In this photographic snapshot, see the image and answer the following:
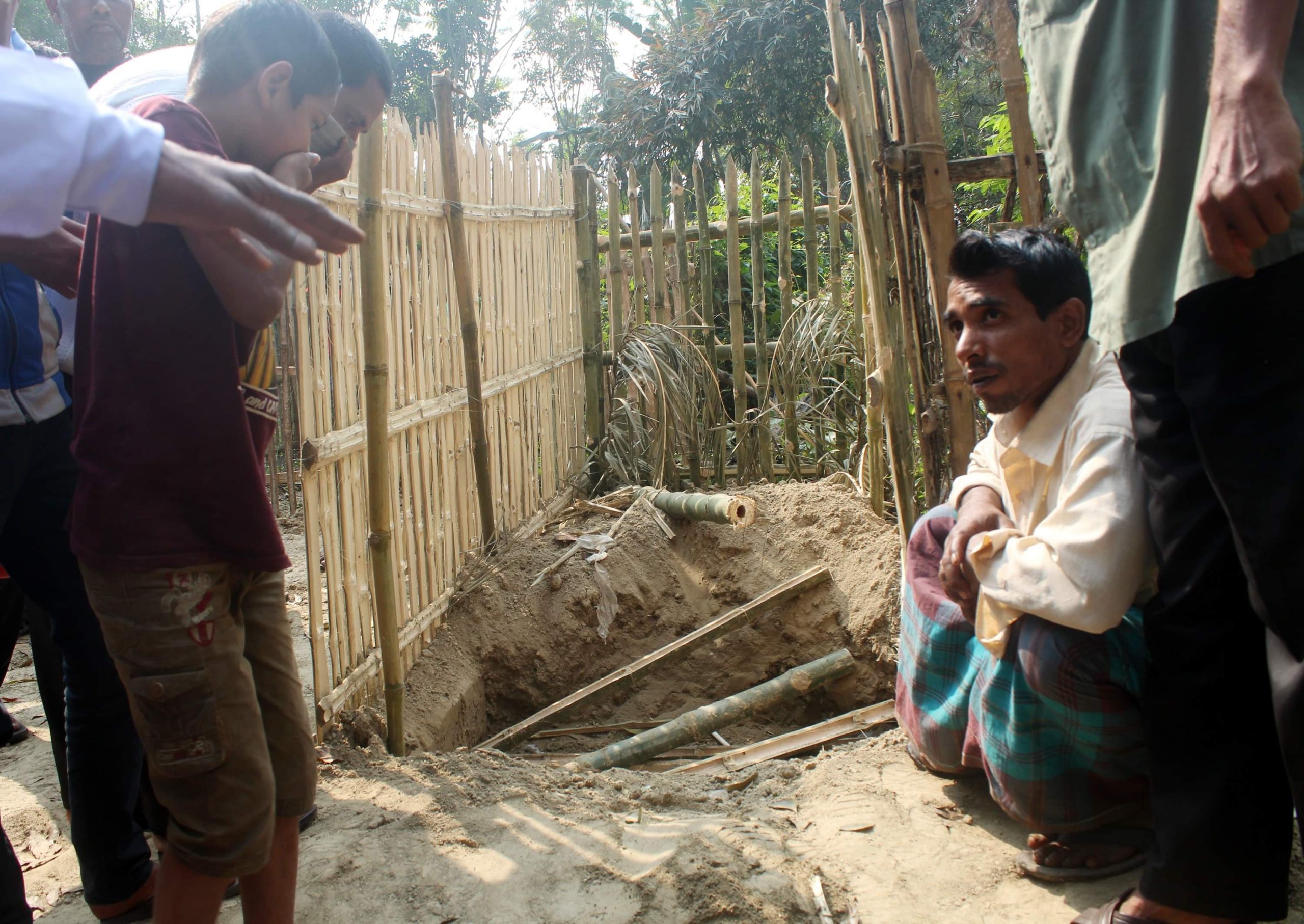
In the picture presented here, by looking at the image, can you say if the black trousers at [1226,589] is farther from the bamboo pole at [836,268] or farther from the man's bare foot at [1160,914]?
the bamboo pole at [836,268]

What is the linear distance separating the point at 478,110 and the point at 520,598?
18.7 meters

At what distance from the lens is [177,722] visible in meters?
1.48

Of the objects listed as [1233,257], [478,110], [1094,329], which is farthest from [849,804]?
[478,110]

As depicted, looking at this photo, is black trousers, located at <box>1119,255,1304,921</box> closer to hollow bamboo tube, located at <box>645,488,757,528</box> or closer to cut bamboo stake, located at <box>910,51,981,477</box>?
cut bamboo stake, located at <box>910,51,981,477</box>

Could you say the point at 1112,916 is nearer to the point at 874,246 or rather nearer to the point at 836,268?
Answer: the point at 874,246

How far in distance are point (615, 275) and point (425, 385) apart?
2.41m

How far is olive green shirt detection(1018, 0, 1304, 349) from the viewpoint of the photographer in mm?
1384

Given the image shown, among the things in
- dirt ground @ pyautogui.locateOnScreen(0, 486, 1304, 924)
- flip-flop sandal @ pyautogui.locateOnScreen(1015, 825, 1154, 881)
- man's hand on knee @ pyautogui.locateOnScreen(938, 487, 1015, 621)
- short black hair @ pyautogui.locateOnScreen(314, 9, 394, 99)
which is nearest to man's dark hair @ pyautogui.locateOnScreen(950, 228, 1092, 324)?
man's hand on knee @ pyautogui.locateOnScreen(938, 487, 1015, 621)

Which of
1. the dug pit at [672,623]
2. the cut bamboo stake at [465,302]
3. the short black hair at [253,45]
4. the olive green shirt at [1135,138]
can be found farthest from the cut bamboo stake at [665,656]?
the olive green shirt at [1135,138]

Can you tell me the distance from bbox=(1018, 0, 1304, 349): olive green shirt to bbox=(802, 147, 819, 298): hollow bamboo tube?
3.98 meters

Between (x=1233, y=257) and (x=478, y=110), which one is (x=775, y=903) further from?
(x=478, y=110)

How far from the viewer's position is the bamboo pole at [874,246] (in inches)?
120

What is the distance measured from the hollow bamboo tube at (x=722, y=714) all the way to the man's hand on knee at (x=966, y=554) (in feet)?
5.30

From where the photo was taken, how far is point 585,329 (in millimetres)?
5879
